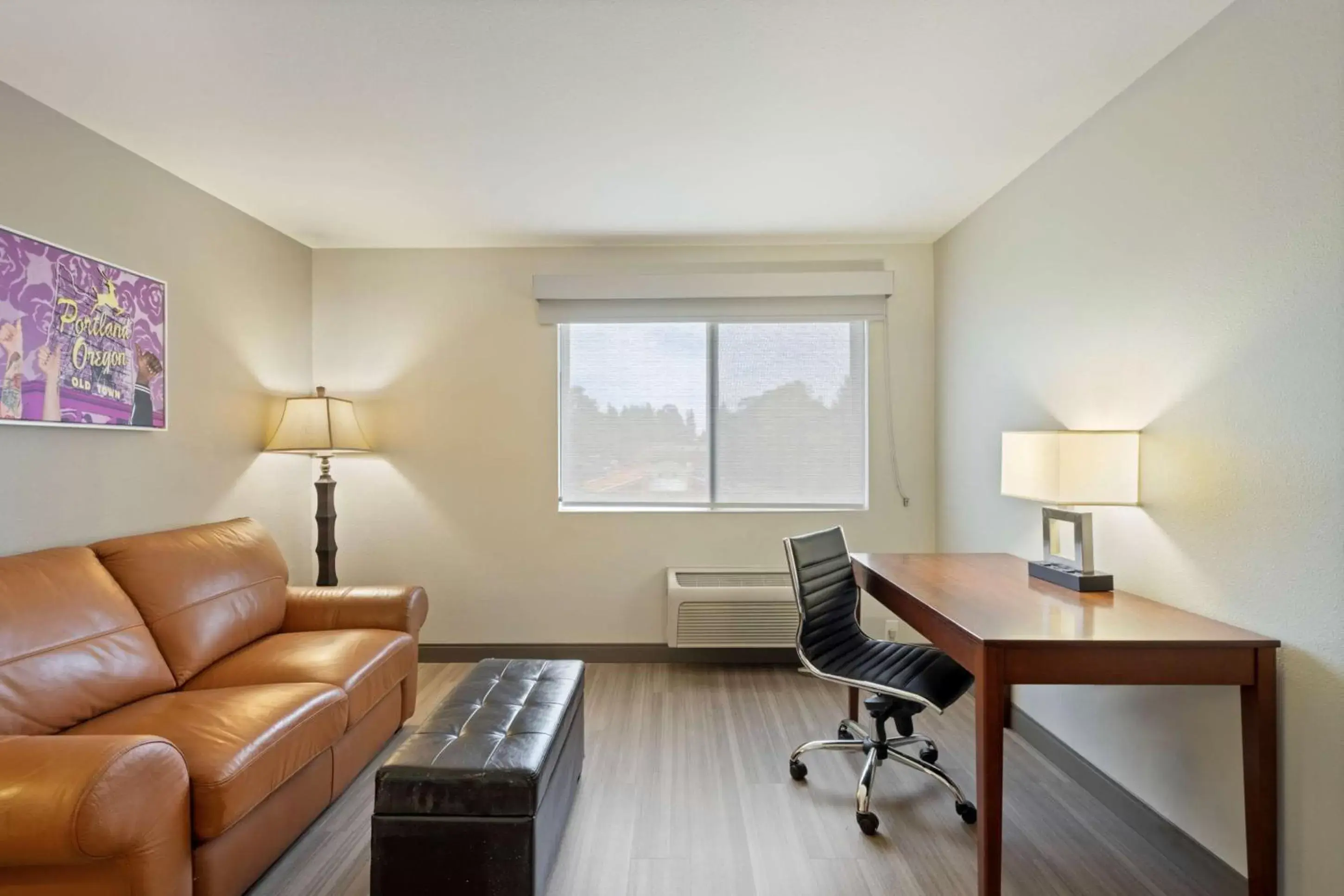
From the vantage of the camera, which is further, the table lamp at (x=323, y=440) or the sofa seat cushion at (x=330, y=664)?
the table lamp at (x=323, y=440)

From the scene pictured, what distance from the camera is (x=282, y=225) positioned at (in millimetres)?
3416

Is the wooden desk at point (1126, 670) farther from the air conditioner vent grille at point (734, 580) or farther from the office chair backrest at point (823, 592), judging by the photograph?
the air conditioner vent grille at point (734, 580)

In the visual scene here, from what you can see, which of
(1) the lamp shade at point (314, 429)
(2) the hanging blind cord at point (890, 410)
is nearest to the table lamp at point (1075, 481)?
(2) the hanging blind cord at point (890, 410)

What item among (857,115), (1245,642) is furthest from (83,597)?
(1245,642)

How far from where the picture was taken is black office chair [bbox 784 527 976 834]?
214 centimetres

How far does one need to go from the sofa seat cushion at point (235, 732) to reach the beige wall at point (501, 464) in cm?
161

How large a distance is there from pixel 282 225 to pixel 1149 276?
155 inches

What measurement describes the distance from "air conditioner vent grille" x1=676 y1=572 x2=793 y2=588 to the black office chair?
846mm

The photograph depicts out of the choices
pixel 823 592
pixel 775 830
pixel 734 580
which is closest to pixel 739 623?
pixel 734 580

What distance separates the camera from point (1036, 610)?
1.90 meters

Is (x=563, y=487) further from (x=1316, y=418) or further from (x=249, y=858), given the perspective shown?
(x=1316, y=418)

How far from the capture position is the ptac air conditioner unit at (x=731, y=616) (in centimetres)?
352

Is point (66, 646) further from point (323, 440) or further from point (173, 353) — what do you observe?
point (323, 440)

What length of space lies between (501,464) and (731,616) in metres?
1.60
